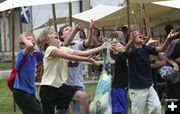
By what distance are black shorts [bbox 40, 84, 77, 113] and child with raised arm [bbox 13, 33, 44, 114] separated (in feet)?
0.57

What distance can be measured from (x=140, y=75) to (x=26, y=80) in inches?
67.1

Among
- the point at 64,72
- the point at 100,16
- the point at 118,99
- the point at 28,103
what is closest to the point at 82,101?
the point at 64,72

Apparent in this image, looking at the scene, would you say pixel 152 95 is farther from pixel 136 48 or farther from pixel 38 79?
pixel 38 79

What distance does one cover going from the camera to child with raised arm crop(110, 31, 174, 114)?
8.00 metres

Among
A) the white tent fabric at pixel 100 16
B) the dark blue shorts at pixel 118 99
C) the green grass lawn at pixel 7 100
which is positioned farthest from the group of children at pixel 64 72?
the white tent fabric at pixel 100 16

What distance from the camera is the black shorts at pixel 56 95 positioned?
734 centimetres

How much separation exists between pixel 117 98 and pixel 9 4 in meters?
4.12

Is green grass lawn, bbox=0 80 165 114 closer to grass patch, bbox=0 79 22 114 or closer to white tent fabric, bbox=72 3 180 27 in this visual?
grass patch, bbox=0 79 22 114

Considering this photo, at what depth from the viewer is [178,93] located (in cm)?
888

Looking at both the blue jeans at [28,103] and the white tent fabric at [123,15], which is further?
the white tent fabric at [123,15]

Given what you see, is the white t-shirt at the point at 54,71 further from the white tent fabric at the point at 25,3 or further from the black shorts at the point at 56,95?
the white tent fabric at the point at 25,3

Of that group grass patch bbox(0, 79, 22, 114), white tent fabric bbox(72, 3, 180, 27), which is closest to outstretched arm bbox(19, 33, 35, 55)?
grass patch bbox(0, 79, 22, 114)

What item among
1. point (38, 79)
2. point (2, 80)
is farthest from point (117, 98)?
point (2, 80)

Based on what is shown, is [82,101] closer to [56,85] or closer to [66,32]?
[56,85]
